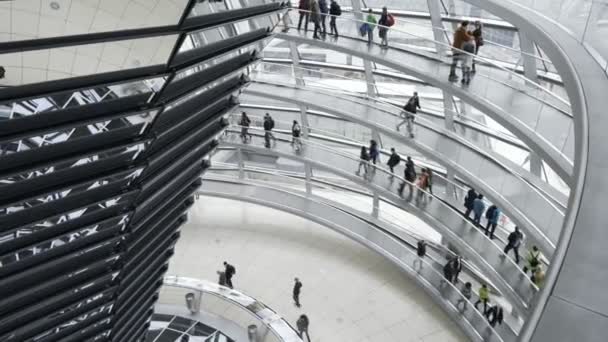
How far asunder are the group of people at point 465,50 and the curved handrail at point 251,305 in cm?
808

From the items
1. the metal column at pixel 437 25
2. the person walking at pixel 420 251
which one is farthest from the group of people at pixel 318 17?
the person walking at pixel 420 251

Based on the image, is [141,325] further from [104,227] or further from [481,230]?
[481,230]

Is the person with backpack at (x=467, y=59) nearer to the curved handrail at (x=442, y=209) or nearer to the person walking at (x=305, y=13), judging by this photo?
the curved handrail at (x=442, y=209)

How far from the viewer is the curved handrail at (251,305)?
16062mm

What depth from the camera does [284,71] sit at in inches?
856

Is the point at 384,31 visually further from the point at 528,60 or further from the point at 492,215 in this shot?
the point at 492,215

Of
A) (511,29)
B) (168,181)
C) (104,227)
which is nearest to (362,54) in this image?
(511,29)

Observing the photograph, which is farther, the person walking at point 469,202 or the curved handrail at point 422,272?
the person walking at point 469,202

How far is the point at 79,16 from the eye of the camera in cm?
441

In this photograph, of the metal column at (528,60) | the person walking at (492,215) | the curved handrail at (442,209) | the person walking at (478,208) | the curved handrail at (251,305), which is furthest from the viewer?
the person walking at (478,208)

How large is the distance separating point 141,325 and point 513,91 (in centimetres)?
1056

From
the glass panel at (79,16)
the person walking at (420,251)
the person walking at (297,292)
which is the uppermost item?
the person walking at (420,251)

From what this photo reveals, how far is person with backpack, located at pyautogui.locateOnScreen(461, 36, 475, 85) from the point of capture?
15320 mm

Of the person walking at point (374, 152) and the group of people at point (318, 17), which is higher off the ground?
the group of people at point (318, 17)
